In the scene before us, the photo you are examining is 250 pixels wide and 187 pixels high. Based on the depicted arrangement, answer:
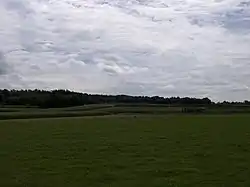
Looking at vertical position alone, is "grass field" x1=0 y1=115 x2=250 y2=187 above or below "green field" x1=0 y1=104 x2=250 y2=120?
below

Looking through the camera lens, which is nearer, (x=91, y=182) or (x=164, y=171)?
(x=91, y=182)

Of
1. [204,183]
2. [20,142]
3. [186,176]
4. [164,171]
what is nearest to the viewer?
[204,183]

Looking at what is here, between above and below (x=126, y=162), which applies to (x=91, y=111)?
above

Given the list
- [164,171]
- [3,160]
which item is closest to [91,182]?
[164,171]

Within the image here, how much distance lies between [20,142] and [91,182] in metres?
18.1

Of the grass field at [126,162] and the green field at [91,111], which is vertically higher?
the green field at [91,111]

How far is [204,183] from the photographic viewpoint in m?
20.0

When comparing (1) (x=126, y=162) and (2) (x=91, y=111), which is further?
(2) (x=91, y=111)

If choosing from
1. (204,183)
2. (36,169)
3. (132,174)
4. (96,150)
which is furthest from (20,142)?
(204,183)

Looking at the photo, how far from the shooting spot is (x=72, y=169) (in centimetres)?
2372

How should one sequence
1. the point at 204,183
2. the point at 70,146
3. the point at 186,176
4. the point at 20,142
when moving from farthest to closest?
the point at 20,142 < the point at 70,146 < the point at 186,176 < the point at 204,183

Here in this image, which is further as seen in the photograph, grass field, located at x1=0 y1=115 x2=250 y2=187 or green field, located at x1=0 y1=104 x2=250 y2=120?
green field, located at x1=0 y1=104 x2=250 y2=120

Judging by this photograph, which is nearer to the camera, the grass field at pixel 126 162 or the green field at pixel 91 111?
the grass field at pixel 126 162

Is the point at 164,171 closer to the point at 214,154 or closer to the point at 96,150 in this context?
the point at 214,154
